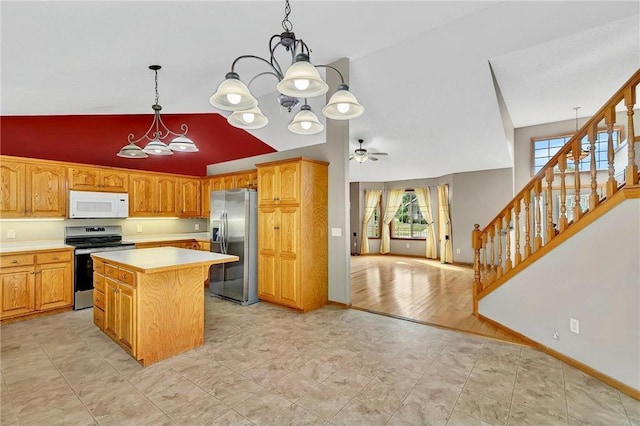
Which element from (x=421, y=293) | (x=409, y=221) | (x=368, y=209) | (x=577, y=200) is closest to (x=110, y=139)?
(x=421, y=293)

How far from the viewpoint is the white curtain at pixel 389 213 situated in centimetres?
984

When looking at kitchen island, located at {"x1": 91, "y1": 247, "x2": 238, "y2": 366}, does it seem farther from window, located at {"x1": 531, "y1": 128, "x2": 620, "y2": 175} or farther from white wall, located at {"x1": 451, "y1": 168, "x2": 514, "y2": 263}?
window, located at {"x1": 531, "y1": 128, "x2": 620, "y2": 175}

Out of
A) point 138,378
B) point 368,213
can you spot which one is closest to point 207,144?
point 138,378

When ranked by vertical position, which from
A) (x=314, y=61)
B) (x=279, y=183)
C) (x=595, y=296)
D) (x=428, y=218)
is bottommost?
(x=595, y=296)

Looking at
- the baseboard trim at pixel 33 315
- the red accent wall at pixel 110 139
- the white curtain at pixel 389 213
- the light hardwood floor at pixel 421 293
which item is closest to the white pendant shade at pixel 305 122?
the light hardwood floor at pixel 421 293

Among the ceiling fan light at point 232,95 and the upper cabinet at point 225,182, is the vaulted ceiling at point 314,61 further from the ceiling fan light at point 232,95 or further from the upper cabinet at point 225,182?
the ceiling fan light at point 232,95

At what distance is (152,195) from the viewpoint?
5.57m

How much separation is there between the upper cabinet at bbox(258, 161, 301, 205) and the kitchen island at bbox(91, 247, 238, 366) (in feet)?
4.14

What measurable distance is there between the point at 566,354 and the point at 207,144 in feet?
20.0

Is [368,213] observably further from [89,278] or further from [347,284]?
[89,278]

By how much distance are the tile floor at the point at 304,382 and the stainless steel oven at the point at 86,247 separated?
0.89 meters

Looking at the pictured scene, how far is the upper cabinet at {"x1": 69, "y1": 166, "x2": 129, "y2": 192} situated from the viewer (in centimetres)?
463

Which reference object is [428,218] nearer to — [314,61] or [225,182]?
[225,182]

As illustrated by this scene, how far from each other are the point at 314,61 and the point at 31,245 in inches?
185
